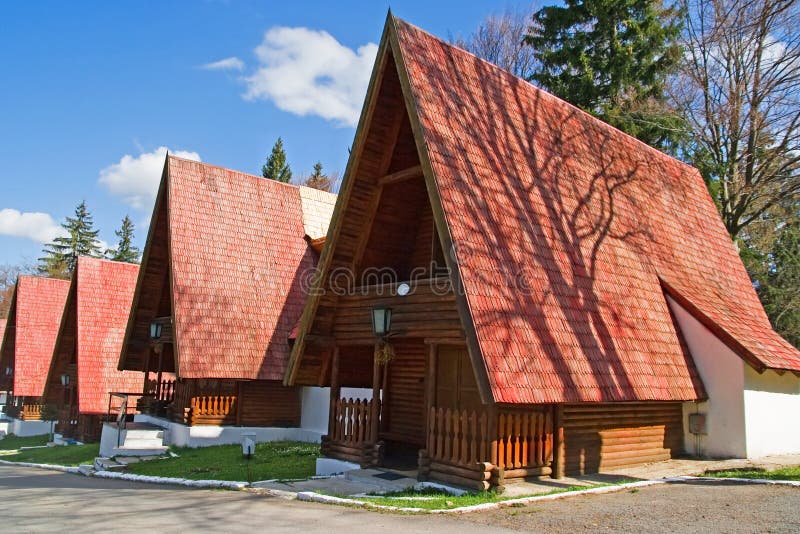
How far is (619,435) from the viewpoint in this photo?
36.3 feet

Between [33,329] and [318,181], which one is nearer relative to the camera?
[33,329]

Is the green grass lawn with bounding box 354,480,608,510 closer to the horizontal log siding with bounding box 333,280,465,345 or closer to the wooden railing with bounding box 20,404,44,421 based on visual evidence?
the horizontal log siding with bounding box 333,280,465,345

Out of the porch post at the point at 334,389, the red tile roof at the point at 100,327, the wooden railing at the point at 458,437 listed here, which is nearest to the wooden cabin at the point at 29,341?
the red tile roof at the point at 100,327

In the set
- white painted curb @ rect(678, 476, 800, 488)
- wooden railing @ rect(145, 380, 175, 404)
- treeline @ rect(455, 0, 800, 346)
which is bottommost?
white painted curb @ rect(678, 476, 800, 488)

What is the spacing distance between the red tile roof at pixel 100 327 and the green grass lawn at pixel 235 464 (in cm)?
675

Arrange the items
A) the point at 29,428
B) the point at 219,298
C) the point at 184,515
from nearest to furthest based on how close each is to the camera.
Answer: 1. the point at 184,515
2. the point at 219,298
3. the point at 29,428

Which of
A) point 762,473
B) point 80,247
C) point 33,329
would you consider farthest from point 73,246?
point 762,473

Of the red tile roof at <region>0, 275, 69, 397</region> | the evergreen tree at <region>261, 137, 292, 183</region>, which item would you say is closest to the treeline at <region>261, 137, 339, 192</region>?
the evergreen tree at <region>261, 137, 292, 183</region>

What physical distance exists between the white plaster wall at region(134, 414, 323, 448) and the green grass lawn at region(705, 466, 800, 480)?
9.72m

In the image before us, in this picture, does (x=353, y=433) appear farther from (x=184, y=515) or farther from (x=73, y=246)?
(x=73, y=246)

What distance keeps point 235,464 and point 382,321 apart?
5641 millimetres

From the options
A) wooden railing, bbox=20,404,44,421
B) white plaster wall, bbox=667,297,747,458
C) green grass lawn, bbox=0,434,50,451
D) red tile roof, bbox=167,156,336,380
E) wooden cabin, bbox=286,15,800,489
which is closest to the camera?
wooden cabin, bbox=286,15,800,489

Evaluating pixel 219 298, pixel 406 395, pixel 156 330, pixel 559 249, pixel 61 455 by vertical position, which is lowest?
pixel 61 455

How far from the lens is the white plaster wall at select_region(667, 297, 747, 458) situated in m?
12.2
